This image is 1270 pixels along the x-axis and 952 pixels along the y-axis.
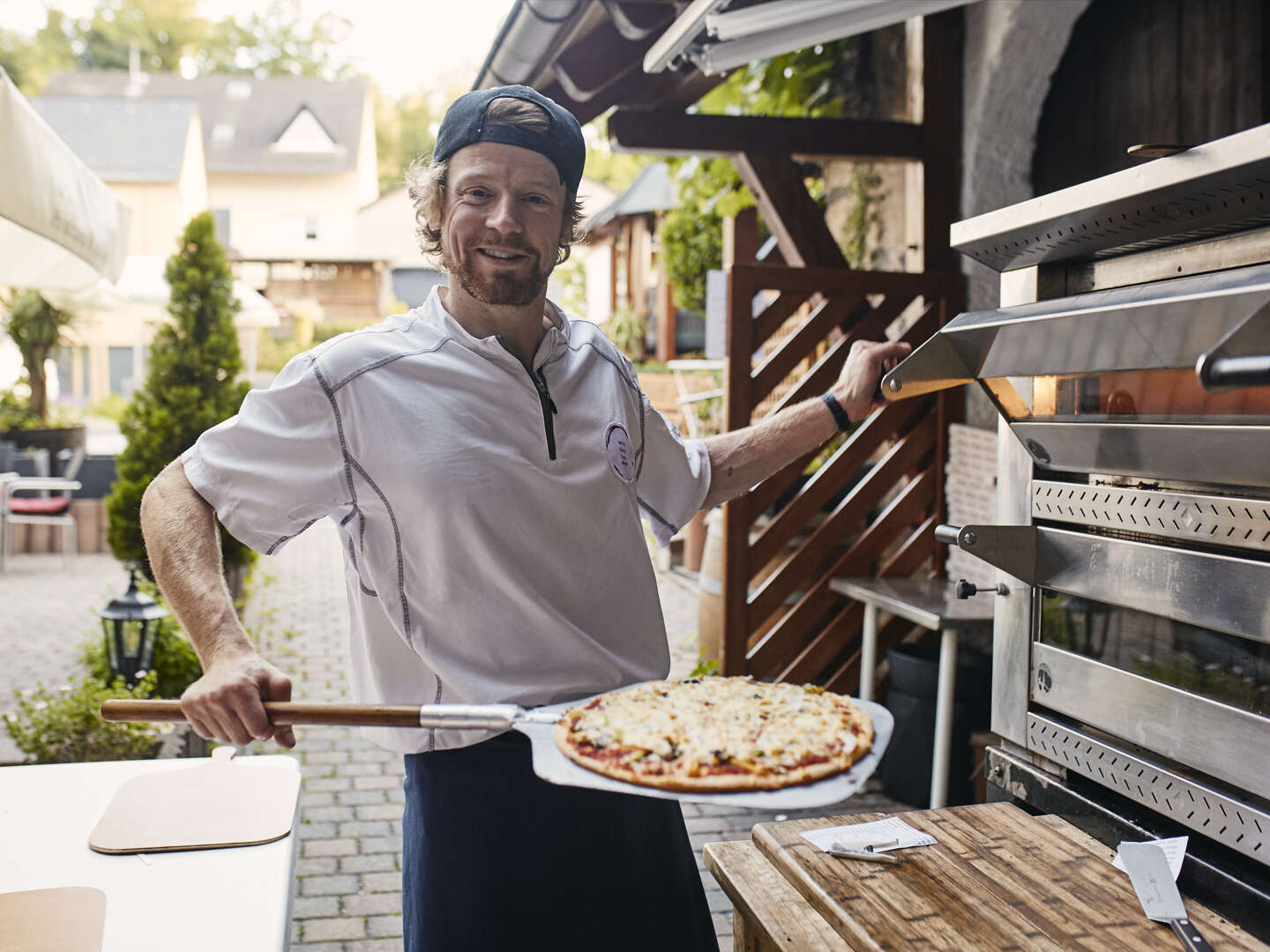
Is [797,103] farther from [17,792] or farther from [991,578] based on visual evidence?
[17,792]

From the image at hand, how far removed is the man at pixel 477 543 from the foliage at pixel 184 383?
6474mm

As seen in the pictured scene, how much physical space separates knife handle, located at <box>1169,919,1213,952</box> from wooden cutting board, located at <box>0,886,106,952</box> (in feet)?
5.58

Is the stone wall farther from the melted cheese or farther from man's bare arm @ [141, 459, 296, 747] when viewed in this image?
man's bare arm @ [141, 459, 296, 747]

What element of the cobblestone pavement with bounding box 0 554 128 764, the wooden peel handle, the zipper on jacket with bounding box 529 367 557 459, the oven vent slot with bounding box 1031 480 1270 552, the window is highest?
the window

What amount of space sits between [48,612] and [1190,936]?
31.3 ft

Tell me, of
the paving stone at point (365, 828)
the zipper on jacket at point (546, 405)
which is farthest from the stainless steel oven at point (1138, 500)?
the paving stone at point (365, 828)

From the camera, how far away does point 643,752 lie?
190cm

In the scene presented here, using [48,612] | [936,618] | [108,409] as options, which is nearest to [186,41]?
[108,409]

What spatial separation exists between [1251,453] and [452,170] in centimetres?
168

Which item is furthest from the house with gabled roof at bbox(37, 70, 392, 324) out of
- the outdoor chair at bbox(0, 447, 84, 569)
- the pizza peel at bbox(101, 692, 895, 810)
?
the pizza peel at bbox(101, 692, 895, 810)

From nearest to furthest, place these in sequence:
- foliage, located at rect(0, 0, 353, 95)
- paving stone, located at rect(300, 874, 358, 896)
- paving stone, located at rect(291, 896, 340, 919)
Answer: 1. paving stone, located at rect(291, 896, 340, 919)
2. paving stone, located at rect(300, 874, 358, 896)
3. foliage, located at rect(0, 0, 353, 95)

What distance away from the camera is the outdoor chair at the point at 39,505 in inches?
443

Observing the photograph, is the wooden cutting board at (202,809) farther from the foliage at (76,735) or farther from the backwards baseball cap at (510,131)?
the foliage at (76,735)

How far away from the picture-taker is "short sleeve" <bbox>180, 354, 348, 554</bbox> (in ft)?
7.15
